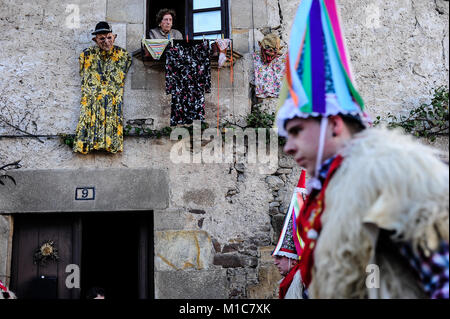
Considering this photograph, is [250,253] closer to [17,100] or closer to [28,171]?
[28,171]

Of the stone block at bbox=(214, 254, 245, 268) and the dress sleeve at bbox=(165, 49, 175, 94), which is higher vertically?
the dress sleeve at bbox=(165, 49, 175, 94)

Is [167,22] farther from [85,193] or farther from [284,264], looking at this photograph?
[284,264]

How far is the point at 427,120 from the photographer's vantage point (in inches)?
223

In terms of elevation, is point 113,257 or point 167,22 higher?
point 167,22

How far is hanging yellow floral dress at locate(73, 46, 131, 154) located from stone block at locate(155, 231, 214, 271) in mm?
1080

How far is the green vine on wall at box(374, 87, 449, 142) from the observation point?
561 centimetres

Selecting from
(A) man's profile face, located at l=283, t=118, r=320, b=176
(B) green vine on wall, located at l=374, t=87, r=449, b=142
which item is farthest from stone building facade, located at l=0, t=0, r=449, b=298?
(A) man's profile face, located at l=283, t=118, r=320, b=176

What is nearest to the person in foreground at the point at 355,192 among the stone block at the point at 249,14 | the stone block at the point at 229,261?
the stone block at the point at 229,261

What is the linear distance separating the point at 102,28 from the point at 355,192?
4.47 metres

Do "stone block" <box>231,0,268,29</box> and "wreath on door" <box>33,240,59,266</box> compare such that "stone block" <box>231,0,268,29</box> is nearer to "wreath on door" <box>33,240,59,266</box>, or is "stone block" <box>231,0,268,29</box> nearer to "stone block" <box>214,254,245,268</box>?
"stone block" <box>214,254,245,268</box>

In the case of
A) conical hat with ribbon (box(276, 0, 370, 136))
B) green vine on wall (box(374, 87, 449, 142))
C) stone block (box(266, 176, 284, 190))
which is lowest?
stone block (box(266, 176, 284, 190))

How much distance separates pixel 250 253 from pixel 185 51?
224 centimetres

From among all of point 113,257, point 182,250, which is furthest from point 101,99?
point 113,257
